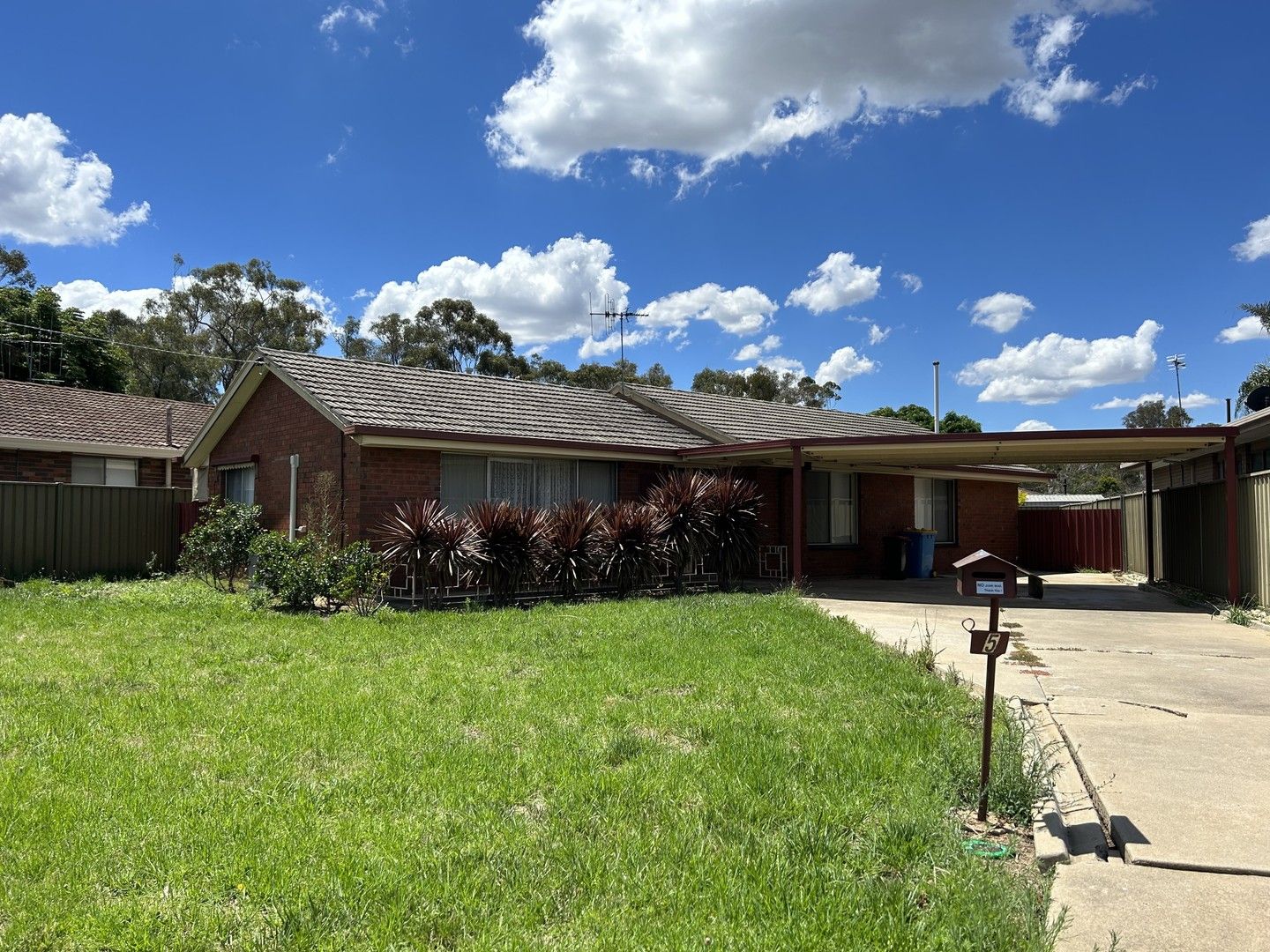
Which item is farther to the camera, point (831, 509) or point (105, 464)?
point (105, 464)

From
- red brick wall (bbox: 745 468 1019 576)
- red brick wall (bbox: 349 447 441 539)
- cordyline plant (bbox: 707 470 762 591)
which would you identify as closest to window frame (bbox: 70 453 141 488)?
red brick wall (bbox: 349 447 441 539)

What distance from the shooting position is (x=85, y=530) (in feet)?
51.3

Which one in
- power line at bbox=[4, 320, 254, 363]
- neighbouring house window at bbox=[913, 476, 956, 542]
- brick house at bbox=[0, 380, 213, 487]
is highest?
power line at bbox=[4, 320, 254, 363]

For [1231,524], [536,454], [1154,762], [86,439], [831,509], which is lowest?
[1154,762]

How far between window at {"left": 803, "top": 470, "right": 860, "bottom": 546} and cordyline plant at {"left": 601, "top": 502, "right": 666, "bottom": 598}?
5.09 meters

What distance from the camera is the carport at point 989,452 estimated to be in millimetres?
12562

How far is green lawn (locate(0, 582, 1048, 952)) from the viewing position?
3.19 meters

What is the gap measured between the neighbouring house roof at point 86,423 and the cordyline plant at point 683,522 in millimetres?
12972

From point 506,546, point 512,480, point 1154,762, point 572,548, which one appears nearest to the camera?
point 1154,762

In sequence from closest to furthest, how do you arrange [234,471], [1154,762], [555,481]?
[1154,762] < [555,481] < [234,471]

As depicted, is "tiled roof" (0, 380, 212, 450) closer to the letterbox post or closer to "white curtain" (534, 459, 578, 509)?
"white curtain" (534, 459, 578, 509)

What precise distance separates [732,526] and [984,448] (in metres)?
4.53

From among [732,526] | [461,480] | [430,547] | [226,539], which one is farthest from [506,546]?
[226,539]

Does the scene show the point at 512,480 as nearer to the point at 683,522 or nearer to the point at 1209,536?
the point at 683,522
